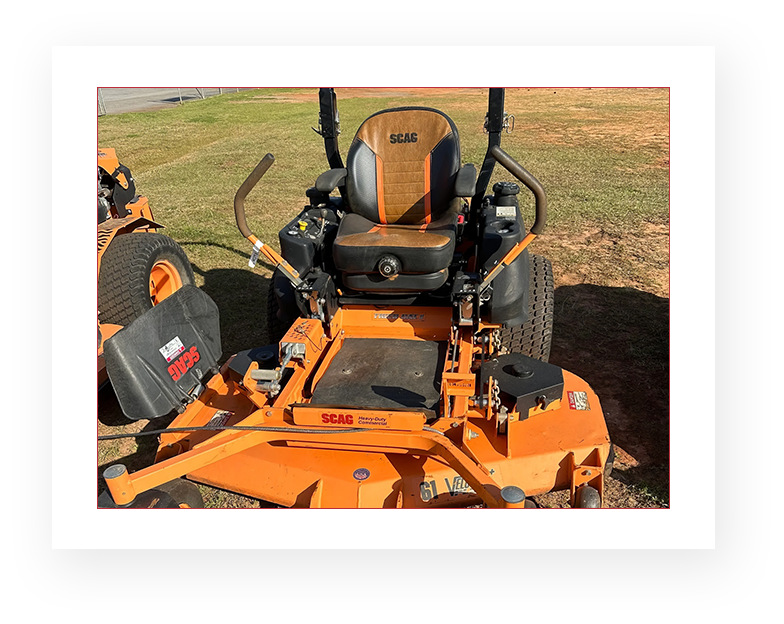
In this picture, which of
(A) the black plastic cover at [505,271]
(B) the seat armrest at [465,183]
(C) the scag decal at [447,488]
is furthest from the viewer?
(B) the seat armrest at [465,183]

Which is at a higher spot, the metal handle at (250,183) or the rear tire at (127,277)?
the metal handle at (250,183)

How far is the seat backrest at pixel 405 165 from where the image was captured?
4270mm

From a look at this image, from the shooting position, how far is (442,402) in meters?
3.36

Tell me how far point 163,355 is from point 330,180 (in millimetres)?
1717

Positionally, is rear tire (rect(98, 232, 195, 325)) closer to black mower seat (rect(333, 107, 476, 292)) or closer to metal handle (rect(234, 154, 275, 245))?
metal handle (rect(234, 154, 275, 245))

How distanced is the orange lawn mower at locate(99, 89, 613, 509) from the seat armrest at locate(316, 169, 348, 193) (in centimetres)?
2

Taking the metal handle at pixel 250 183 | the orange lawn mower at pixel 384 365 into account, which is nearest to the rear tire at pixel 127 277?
the orange lawn mower at pixel 384 365

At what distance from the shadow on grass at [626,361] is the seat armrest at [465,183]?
5.29 feet

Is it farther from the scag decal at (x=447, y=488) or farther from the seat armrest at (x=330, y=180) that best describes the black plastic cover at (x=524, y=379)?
the seat armrest at (x=330, y=180)

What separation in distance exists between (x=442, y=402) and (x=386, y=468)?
500 mm

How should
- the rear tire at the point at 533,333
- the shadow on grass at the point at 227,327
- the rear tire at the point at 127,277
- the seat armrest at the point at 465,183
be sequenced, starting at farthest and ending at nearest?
1. the rear tire at the point at 127,277
2. the rear tire at the point at 533,333
3. the seat armrest at the point at 465,183
4. the shadow on grass at the point at 227,327

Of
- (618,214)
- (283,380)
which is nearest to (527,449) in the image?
(283,380)

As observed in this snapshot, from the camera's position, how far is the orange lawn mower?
121 inches

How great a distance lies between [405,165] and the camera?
4.30m
